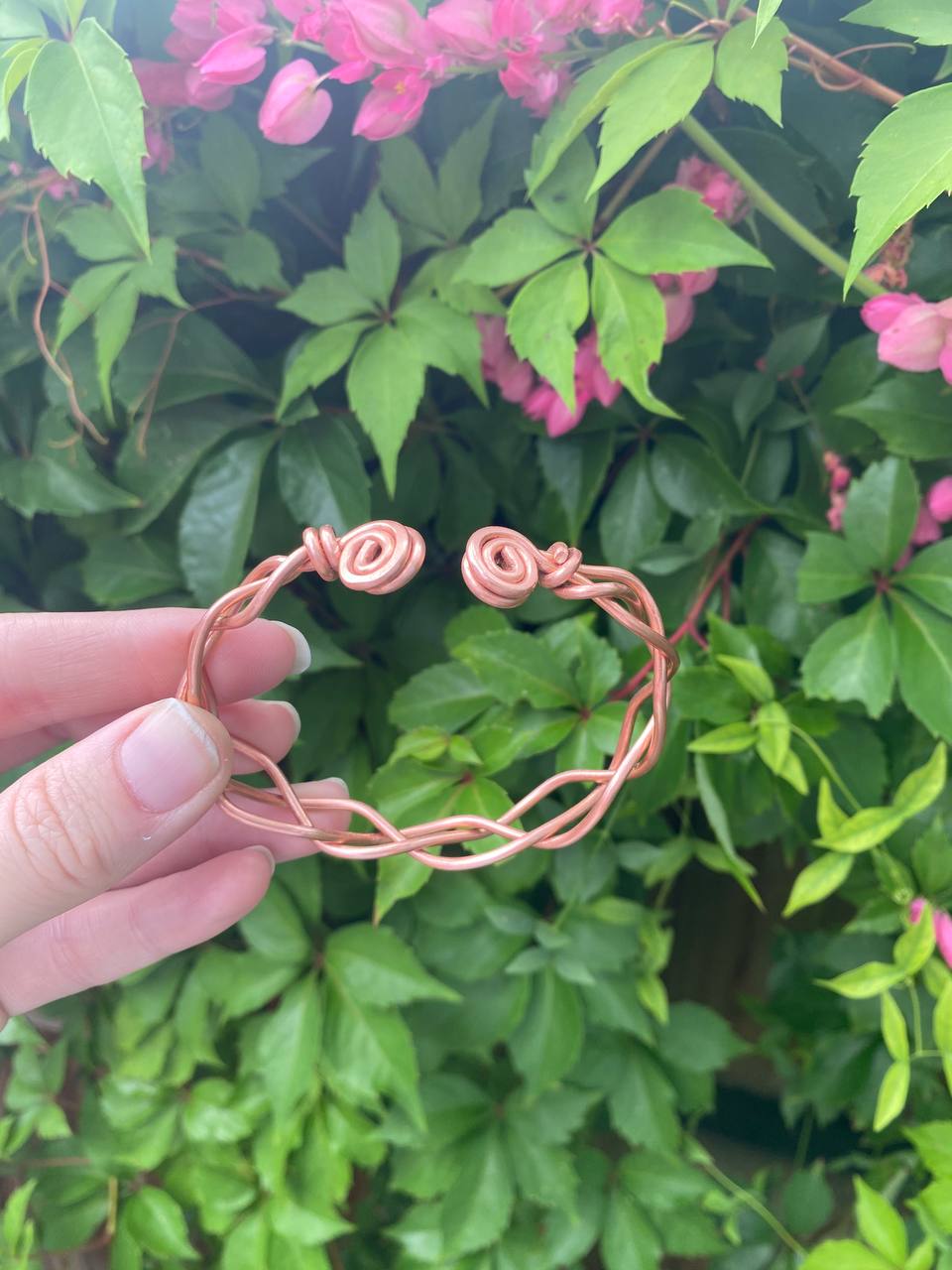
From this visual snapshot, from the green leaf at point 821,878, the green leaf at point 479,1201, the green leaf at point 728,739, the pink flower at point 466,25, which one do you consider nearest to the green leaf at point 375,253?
the pink flower at point 466,25

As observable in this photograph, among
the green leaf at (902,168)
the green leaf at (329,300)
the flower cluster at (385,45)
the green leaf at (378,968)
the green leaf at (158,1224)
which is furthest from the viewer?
the green leaf at (158,1224)

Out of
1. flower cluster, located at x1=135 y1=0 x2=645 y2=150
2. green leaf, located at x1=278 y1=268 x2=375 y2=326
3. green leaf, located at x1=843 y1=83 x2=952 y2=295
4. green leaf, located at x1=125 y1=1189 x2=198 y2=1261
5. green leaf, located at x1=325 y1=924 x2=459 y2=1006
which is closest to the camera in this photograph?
green leaf, located at x1=843 y1=83 x2=952 y2=295

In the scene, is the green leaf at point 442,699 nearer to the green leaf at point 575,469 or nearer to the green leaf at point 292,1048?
the green leaf at point 575,469

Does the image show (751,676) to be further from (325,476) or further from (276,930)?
(276,930)

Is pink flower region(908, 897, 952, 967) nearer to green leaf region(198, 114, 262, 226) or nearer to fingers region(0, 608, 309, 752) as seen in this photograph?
fingers region(0, 608, 309, 752)

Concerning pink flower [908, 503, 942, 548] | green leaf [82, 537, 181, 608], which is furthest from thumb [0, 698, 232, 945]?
pink flower [908, 503, 942, 548]

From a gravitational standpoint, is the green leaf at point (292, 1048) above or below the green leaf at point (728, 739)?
below
